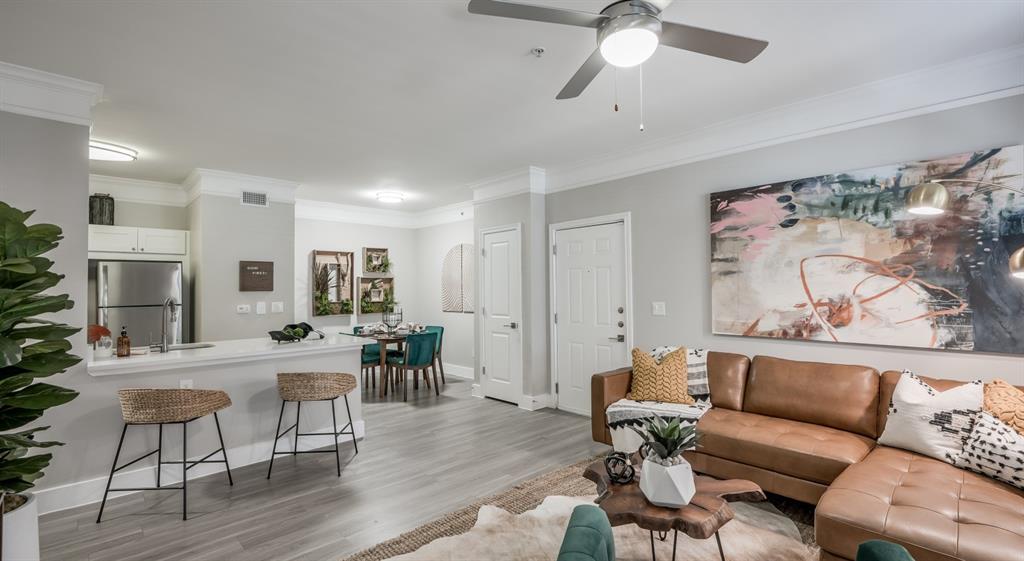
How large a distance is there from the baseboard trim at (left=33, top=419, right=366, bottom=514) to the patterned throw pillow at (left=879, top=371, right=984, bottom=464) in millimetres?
4335

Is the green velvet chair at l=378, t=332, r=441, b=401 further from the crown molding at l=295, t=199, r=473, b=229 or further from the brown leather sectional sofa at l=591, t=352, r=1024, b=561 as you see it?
the brown leather sectional sofa at l=591, t=352, r=1024, b=561

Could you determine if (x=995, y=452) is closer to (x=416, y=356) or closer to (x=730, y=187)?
(x=730, y=187)

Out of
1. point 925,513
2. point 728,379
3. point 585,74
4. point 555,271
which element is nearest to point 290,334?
point 555,271

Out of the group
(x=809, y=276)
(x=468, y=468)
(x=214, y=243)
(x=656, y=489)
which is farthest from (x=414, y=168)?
(x=656, y=489)

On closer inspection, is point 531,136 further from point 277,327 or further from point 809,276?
point 277,327

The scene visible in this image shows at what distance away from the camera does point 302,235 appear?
695 centimetres

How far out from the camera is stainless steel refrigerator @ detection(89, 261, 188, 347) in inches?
186

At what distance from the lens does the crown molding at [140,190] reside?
529cm

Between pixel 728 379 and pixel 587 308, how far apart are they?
1.72 meters

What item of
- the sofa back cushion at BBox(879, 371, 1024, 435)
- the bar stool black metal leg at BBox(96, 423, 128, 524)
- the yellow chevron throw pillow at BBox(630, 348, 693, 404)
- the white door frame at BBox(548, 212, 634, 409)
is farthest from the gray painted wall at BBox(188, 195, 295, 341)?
the sofa back cushion at BBox(879, 371, 1024, 435)

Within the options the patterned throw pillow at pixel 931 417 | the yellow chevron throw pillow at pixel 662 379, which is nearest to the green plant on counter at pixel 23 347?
the yellow chevron throw pillow at pixel 662 379

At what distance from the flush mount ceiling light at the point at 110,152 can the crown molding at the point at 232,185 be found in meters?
0.66

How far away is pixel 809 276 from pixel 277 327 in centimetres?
556

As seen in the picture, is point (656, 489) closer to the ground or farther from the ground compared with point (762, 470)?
farther from the ground
